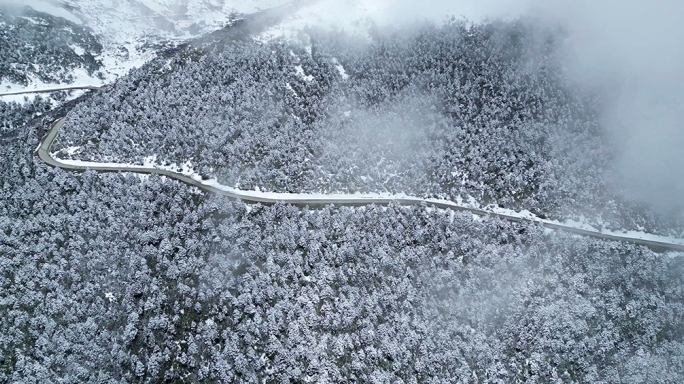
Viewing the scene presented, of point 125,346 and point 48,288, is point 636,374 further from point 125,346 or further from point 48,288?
point 48,288

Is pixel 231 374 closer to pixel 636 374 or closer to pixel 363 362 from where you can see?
pixel 363 362

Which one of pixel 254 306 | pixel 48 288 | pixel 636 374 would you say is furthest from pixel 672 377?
pixel 48 288

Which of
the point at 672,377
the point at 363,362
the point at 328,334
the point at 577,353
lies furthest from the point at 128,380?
the point at 672,377

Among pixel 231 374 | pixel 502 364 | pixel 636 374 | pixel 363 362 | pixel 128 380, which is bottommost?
pixel 128 380

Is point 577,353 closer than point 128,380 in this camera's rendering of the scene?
No

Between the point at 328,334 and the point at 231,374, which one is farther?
the point at 328,334

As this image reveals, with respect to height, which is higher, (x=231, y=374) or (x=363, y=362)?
(x=363, y=362)

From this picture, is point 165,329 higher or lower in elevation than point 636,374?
lower

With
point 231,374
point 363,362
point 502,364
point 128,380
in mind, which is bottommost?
point 128,380
